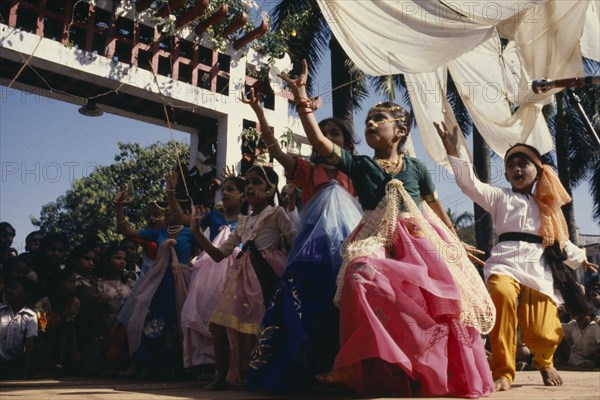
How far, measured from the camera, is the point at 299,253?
3.64 metres

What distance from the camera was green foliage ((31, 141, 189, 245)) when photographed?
29.9 m

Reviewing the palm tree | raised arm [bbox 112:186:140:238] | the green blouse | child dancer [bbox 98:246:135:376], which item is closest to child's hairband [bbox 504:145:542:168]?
the green blouse

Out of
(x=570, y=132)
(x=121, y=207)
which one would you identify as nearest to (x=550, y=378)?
(x=121, y=207)

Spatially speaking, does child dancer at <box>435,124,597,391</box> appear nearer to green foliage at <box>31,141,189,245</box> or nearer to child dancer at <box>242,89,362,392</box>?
child dancer at <box>242,89,362,392</box>

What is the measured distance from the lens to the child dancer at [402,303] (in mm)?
3131

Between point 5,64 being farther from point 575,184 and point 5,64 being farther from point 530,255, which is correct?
point 575,184

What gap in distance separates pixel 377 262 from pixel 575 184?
68.0ft

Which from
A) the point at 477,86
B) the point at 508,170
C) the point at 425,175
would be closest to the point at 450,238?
the point at 425,175

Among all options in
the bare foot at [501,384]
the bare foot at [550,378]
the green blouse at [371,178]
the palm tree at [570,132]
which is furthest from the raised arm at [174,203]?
the palm tree at [570,132]

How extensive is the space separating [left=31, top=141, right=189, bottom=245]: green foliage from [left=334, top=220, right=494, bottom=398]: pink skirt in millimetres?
24987

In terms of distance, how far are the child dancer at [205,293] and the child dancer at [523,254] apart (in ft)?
5.58

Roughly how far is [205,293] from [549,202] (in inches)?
101

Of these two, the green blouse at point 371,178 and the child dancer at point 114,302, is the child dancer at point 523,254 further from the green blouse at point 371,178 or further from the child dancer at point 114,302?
the child dancer at point 114,302

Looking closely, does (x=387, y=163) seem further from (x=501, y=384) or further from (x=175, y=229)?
(x=175, y=229)
